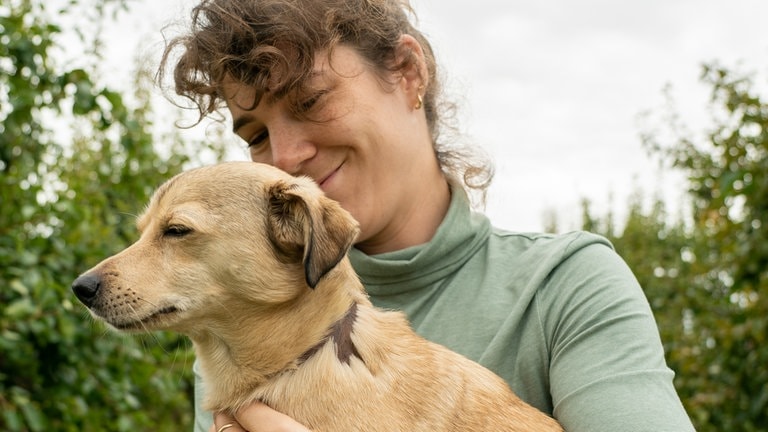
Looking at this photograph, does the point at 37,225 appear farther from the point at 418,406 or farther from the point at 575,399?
the point at 575,399

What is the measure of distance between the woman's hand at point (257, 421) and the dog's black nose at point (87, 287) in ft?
1.90

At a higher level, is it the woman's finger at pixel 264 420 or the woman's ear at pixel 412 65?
the woman's ear at pixel 412 65

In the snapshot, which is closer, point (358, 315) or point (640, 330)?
point (640, 330)

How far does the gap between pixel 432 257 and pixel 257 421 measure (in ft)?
3.00

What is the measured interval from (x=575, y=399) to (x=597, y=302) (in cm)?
32

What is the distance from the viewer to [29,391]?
14.7ft

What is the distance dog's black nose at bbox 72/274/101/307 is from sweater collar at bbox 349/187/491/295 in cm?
100

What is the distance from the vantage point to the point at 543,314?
9.73 ft

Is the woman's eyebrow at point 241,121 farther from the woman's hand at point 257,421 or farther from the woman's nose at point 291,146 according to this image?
the woman's hand at point 257,421

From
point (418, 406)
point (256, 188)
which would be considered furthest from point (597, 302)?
point (256, 188)

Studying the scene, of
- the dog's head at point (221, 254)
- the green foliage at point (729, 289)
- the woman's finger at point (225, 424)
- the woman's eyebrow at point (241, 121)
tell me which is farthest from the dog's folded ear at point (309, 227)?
the green foliage at point (729, 289)

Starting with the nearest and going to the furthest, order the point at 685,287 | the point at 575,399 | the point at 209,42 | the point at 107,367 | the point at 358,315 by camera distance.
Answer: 1. the point at 575,399
2. the point at 358,315
3. the point at 209,42
4. the point at 107,367
5. the point at 685,287

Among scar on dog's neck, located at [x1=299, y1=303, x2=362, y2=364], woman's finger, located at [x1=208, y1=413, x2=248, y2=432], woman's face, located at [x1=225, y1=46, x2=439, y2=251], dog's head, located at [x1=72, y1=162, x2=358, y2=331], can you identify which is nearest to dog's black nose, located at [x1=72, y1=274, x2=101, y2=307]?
dog's head, located at [x1=72, y1=162, x2=358, y2=331]

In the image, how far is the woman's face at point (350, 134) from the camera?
323cm
